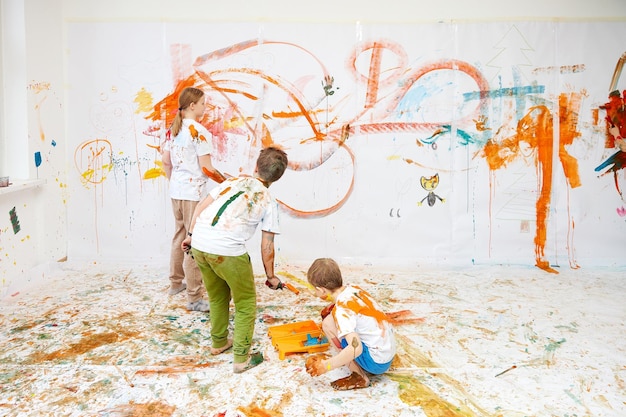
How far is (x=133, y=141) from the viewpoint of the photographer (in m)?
4.11

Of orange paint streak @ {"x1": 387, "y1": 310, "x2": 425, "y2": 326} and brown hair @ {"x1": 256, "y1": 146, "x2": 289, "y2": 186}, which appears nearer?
brown hair @ {"x1": 256, "y1": 146, "x2": 289, "y2": 186}

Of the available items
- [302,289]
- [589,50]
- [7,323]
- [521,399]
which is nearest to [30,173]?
[7,323]

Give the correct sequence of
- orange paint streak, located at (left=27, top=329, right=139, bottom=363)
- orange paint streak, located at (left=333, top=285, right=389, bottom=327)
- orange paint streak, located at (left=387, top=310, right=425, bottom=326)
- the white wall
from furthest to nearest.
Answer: the white wall → orange paint streak, located at (left=387, top=310, right=425, bottom=326) → orange paint streak, located at (left=27, top=329, right=139, bottom=363) → orange paint streak, located at (left=333, top=285, right=389, bottom=327)

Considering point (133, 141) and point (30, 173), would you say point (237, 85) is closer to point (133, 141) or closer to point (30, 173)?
point (133, 141)

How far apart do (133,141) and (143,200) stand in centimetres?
44

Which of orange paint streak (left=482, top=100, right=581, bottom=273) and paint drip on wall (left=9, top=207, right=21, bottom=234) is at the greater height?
orange paint streak (left=482, top=100, right=581, bottom=273)

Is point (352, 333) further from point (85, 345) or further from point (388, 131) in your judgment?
point (388, 131)

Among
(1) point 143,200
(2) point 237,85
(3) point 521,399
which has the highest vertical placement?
(2) point 237,85

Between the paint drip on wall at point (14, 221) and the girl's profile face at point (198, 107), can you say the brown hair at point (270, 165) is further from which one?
the paint drip on wall at point (14, 221)

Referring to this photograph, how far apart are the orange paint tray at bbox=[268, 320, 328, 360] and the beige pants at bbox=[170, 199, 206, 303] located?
1.86ft

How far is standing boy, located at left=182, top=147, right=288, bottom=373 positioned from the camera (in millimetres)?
2379

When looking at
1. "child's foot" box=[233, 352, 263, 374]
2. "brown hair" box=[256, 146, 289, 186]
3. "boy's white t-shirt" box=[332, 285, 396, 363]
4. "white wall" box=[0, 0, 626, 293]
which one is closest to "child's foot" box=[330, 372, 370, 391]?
"boy's white t-shirt" box=[332, 285, 396, 363]

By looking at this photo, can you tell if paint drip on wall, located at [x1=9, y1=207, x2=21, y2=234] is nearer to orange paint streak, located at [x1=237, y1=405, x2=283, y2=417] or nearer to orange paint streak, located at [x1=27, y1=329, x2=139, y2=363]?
orange paint streak, located at [x1=27, y1=329, x2=139, y2=363]

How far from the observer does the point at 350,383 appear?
2.31m
